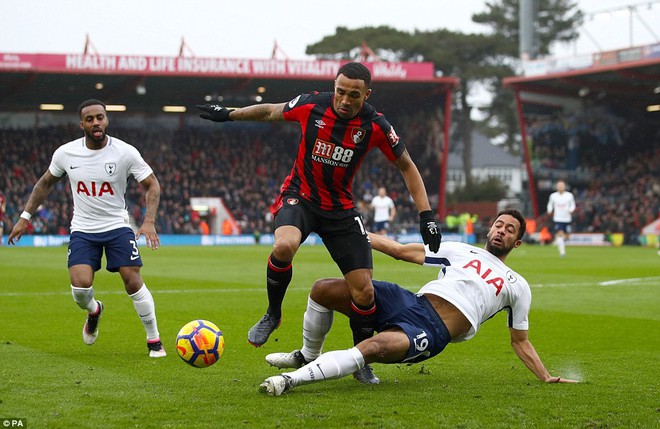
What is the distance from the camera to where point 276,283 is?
726 cm

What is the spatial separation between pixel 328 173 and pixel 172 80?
3931cm

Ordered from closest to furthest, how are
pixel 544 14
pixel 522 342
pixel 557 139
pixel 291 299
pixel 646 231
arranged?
1. pixel 522 342
2. pixel 291 299
3. pixel 646 231
4. pixel 557 139
5. pixel 544 14

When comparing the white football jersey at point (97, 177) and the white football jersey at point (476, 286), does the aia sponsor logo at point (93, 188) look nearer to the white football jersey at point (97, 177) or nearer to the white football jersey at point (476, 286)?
the white football jersey at point (97, 177)

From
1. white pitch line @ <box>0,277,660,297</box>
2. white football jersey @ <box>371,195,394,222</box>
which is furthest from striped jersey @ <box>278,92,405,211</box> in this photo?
white football jersey @ <box>371,195,394,222</box>

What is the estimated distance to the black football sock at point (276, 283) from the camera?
720 cm

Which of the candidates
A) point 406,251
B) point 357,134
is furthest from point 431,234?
point 357,134

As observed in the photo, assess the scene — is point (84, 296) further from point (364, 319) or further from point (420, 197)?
point (420, 197)

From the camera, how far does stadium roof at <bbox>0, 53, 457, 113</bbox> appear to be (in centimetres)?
4269

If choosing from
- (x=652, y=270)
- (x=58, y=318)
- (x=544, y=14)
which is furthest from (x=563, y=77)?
(x=58, y=318)

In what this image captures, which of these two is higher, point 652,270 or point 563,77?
point 563,77

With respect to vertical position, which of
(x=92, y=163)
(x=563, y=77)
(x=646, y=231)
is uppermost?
(x=563, y=77)

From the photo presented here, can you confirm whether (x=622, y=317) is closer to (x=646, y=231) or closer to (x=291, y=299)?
(x=291, y=299)

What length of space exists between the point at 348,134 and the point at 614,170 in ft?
147

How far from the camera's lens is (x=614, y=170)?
49.2 metres
